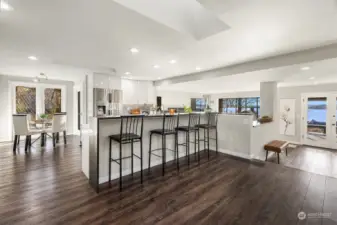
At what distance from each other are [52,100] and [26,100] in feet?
2.88

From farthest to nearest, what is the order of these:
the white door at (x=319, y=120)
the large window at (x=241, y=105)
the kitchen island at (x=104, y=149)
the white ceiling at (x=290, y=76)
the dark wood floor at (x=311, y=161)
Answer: the large window at (x=241, y=105) < the white door at (x=319, y=120) < the dark wood floor at (x=311, y=161) < the white ceiling at (x=290, y=76) < the kitchen island at (x=104, y=149)

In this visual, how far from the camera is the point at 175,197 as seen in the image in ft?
8.36

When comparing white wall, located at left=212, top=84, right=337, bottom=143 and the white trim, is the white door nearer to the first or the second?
white wall, located at left=212, top=84, right=337, bottom=143

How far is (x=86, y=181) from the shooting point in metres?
3.07

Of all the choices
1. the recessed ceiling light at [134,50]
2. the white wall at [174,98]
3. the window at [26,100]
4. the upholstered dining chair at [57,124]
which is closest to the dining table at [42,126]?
the upholstered dining chair at [57,124]

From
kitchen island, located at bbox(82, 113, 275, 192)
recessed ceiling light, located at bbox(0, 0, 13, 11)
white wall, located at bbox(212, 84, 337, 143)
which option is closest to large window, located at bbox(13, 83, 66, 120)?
kitchen island, located at bbox(82, 113, 275, 192)

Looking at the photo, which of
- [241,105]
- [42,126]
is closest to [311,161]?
[241,105]

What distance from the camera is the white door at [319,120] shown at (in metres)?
6.69

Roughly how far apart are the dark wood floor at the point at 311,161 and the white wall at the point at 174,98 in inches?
190

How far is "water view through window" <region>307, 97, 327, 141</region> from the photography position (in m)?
6.89

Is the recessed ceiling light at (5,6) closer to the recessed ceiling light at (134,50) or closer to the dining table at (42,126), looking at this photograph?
the recessed ceiling light at (134,50)

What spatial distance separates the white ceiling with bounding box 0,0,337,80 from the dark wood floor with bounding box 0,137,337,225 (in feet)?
7.98

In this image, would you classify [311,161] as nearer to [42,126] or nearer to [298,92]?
[298,92]

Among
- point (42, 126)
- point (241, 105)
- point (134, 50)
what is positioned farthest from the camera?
point (241, 105)
